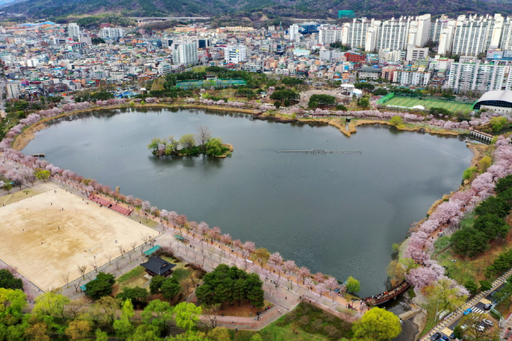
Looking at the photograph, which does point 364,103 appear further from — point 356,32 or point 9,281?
point 356,32

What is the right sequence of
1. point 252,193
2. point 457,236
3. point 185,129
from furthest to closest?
1. point 185,129
2. point 252,193
3. point 457,236

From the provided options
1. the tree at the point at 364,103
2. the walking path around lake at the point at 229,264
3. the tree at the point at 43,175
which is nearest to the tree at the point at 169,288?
the walking path around lake at the point at 229,264

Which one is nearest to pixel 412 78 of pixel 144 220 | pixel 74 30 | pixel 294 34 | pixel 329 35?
pixel 329 35

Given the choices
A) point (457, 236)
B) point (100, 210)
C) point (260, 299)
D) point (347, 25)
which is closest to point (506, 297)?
point (457, 236)

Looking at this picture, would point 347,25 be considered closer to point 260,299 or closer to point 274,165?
point 274,165

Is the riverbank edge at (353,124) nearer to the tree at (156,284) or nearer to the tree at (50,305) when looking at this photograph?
the tree at (156,284)

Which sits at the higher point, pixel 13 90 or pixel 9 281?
pixel 13 90
